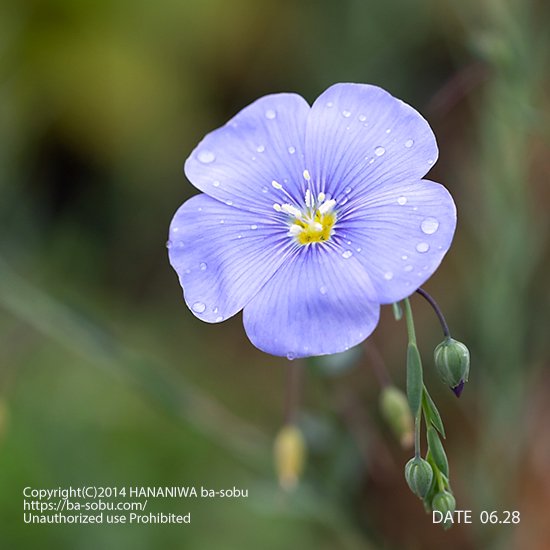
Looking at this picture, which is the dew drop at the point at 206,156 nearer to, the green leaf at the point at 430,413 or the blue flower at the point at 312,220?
the blue flower at the point at 312,220

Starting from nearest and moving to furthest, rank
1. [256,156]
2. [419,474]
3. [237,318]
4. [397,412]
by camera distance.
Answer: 1. [419,474]
2. [256,156]
3. [397,412]
4. [237,318]

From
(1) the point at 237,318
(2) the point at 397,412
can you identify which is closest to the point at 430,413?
(2) the point at 397,412

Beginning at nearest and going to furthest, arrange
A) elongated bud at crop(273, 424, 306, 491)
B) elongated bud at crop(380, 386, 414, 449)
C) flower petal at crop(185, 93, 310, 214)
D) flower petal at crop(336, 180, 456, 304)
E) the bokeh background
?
flower petal at crop(336, 180, 456, 304)
flower petal at crop(185, 93, 310, 214)
elongated bud at crop(380, 386, 414, 449)
elongated bud at crop(273, 424, 306, 491)
the bokeh background

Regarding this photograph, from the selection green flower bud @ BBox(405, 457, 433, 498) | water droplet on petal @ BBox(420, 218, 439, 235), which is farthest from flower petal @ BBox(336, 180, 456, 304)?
green flower bud @ BBox(405, 457, 433, 498)

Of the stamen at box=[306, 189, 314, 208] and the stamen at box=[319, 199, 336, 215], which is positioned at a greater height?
the stamen at box=[306, 189, 314, 208]

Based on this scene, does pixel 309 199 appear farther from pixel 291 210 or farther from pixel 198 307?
pixel 198 307

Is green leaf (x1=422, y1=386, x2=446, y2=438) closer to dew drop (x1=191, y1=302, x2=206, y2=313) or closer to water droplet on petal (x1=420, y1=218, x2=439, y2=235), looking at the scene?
water droplet on petal (x1=420, y1=218, x2=439, y2=235)

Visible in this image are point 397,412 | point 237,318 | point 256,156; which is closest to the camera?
point 256,156

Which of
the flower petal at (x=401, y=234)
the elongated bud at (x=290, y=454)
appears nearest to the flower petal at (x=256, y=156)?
the flower petal at (x=401, y=234)
